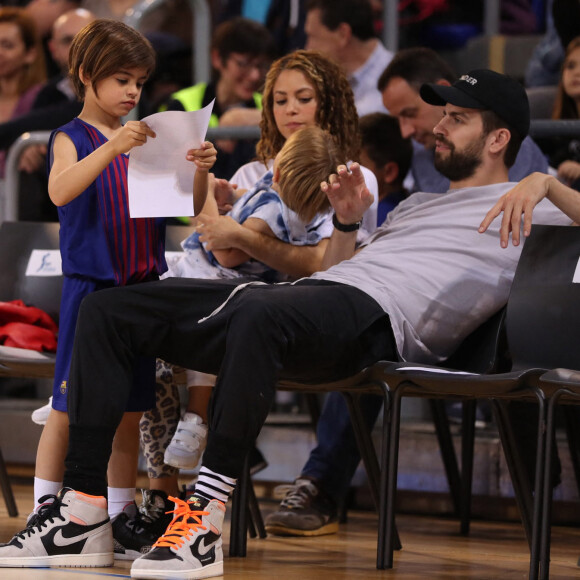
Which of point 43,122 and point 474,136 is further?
point 43,122

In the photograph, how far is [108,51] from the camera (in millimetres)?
2561

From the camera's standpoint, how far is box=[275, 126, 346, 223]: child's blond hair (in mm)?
2764

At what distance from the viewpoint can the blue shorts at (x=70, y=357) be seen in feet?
8.48

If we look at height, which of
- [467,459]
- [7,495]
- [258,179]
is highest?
[258,179]

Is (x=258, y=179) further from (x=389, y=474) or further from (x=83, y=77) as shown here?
(x=389, y=474)

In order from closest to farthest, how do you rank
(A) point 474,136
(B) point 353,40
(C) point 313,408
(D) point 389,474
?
(D) point 389,474 < (A) point 474,136 < (C) point 313,408 < (B) point 353,40

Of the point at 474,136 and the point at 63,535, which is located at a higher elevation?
the point at 474,136

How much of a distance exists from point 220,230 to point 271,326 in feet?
1.60

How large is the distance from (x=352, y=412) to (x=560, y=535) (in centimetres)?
81

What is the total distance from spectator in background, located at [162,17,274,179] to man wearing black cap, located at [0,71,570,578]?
1.53 m

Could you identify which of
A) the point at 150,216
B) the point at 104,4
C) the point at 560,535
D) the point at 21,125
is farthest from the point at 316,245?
the point at 104,4

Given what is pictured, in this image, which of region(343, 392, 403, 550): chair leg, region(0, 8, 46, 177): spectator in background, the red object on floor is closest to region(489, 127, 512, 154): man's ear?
region(343, 392, 403, 550): chair leg

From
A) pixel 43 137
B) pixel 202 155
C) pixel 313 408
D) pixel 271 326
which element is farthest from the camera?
pixel 43 137

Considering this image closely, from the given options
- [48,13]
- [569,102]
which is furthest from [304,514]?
[48,13]
